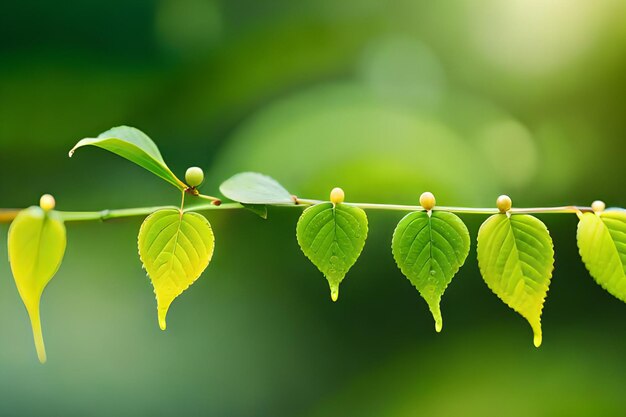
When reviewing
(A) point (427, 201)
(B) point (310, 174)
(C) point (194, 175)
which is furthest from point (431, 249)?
(B) point (310, 174)

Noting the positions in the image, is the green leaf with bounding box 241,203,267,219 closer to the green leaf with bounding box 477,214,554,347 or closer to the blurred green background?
the green leaf with bounding box 477,214,554,347

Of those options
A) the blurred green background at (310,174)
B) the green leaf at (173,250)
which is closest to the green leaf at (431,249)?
the green leaf at (173,250)

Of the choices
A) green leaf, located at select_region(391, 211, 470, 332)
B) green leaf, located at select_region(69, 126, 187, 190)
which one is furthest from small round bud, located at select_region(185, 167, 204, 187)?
green leaf, located at select_region(391, 211, 470, 332)

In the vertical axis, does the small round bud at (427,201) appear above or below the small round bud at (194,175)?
below

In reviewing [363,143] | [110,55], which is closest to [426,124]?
[363,143]

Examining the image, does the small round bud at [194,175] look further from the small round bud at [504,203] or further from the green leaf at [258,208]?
the small round bud at [504,203]

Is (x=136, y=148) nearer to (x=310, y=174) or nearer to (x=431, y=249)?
(x=431, y=249)

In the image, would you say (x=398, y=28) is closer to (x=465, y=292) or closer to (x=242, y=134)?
(x=242, y=134)
